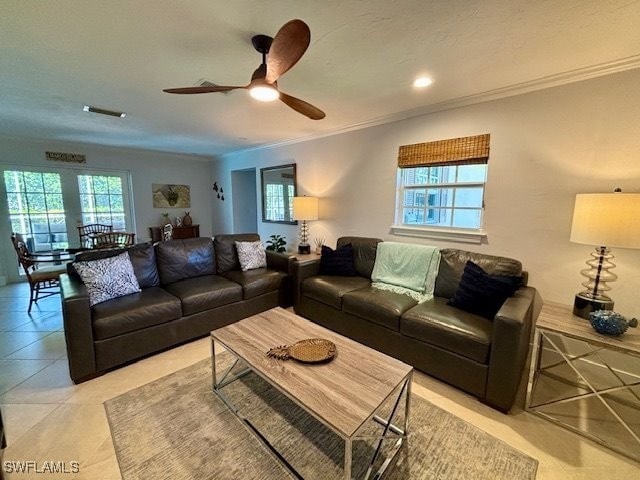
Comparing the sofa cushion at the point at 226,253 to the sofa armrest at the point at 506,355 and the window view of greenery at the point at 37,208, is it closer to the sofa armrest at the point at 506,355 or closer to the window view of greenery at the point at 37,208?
the sofa armrest at the point at 506,355

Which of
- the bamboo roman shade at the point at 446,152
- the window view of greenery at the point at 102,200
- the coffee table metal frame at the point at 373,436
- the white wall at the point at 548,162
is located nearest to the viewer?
the coffee table metal frame at the point at 373,436

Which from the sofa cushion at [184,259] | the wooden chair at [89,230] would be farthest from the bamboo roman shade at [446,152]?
the wooden chair at [89,230]

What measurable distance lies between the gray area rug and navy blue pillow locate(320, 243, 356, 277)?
Result: 1.50 m

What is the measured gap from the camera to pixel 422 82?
2242 mm

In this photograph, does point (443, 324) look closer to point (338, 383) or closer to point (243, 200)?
point (338, 383)

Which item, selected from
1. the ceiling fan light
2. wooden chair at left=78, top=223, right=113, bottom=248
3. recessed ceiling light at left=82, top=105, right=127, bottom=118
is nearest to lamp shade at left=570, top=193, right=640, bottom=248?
the ceiling fan light

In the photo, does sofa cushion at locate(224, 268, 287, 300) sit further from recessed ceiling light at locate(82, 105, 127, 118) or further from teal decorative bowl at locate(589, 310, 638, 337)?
teal decorative bowl at locate(589, 310, 638, 337)

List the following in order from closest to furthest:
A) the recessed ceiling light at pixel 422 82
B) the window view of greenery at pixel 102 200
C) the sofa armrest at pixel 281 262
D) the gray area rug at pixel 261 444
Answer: the gray area rug at pixel 261 444
the recessed ceiling light at pixel 422 82
the sofa armrest at pixel 281 262
the window view of greenery at pixel 102 200

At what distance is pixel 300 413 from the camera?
178 cm

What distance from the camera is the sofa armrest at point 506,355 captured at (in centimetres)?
170

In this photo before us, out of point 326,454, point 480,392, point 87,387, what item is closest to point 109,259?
point 87,387

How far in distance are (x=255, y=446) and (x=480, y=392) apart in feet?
4.96

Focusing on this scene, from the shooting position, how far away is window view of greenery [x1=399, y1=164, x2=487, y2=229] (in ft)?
8.95

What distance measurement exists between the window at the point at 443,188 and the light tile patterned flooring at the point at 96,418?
1543 millimetres
